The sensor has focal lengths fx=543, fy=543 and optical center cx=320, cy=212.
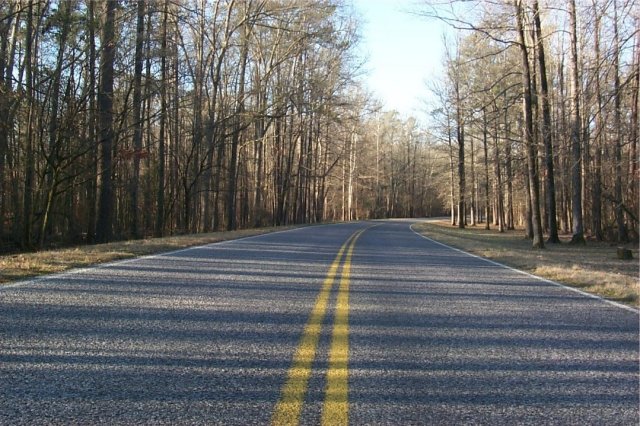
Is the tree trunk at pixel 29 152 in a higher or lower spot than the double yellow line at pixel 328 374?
higher

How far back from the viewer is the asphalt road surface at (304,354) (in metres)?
3.43

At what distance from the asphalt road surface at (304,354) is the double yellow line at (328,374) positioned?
16 mm

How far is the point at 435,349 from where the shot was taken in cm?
492

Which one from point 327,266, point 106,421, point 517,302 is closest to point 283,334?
point 106,421

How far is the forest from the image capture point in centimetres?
1869

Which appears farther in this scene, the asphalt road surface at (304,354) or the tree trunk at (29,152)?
the tree trunk at (29,152)

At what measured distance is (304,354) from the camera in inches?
180

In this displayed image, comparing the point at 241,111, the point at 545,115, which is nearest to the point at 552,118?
the point at 545,115

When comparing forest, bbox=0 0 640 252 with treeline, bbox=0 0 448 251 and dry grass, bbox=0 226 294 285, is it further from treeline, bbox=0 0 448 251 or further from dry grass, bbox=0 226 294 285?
dry grass, bbox=0 226 294 285

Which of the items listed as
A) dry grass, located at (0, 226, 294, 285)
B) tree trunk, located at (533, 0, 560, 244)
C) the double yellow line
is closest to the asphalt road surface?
the double yellow line

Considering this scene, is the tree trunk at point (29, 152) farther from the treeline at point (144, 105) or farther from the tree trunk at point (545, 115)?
the tree trunk at point (545, 115)

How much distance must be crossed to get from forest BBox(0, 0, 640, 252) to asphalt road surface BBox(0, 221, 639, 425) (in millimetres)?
5845

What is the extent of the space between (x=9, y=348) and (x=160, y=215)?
1063 inches

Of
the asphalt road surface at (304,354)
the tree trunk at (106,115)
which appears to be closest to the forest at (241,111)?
the tree trunk at (106,115)
